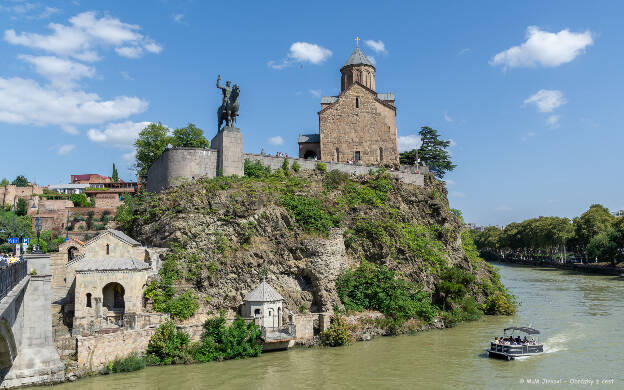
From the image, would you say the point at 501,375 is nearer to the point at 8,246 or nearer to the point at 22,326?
the point at 22,326

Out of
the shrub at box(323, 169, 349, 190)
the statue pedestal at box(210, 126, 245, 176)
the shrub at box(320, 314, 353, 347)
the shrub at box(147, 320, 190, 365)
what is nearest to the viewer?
the shrub at box(147, 320, 190, 365)

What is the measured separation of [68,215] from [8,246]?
10115 mm

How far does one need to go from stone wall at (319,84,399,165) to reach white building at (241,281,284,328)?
1976 centimetres

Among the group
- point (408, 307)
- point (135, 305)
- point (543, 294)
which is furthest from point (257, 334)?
point (543, 294)

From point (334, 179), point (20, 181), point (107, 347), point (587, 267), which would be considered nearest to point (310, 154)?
point (334, 179)

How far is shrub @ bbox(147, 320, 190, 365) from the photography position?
21.8m

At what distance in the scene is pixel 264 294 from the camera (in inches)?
972

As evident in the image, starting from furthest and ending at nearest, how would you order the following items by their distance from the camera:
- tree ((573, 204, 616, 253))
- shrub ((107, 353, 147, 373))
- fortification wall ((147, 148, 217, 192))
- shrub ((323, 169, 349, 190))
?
1. tree ((573, 204, 616, 253))
2. shrub ((323, 169, 349, 190))
3. fortification wall ((147, 148, 217, 192))
4. shrub ((107, 353, 147, 373))

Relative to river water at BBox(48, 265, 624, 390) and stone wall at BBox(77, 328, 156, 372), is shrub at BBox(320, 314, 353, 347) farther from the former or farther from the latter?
stone wall at BBox(77, 328, 156, 372)

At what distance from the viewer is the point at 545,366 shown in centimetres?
2180

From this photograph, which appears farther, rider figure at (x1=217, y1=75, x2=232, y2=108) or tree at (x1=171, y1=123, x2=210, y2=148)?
tree at (x1=171, y1=123, x2=210, y2=148)

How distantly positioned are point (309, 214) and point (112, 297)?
39.2 feet

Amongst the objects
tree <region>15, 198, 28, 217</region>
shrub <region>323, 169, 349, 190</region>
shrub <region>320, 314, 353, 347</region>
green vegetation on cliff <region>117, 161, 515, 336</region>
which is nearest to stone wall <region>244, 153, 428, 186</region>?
green vegetation on cliff <region>117, 161, 515, 336</region>

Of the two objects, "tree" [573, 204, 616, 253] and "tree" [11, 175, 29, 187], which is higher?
"tree" [11, 175, 29, 187]
